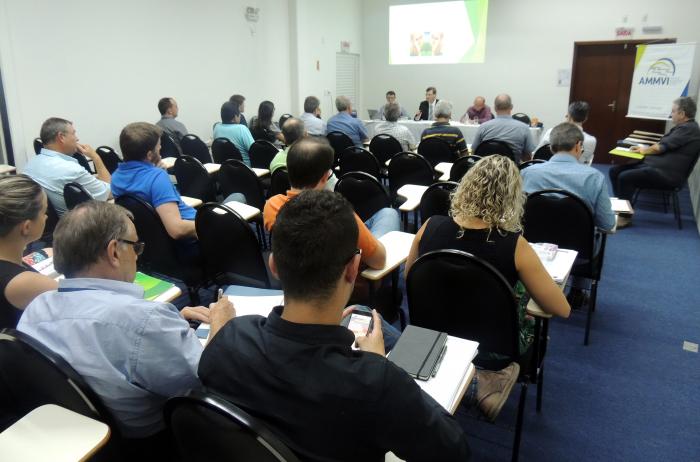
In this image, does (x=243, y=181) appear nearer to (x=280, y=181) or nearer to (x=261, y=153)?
(x=280, y=181)

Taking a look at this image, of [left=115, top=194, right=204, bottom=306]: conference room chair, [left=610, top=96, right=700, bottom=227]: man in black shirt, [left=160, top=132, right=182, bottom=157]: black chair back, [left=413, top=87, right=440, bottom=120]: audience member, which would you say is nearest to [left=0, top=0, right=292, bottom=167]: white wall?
[left=160, top=132, right=182, bottom=157]: black chair back

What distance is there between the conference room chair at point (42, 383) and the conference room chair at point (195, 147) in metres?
4.71

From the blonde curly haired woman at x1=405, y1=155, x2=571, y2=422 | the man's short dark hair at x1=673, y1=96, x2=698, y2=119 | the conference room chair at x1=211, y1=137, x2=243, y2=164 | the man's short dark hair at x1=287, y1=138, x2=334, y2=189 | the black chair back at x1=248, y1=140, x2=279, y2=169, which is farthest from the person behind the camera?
the conference room chair at x1=211, y1=137, x2=243, y2=164

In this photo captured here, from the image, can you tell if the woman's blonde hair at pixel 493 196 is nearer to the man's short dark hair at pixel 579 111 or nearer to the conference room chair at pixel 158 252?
the conference room chair at pixel 158 252

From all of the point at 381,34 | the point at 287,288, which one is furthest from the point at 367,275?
the point at 381,34

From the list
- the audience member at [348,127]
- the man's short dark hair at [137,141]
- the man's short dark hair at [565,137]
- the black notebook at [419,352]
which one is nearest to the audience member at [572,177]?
the man's short dark hair at [565,137]

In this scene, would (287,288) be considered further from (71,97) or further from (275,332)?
(71,97)

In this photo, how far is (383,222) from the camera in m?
2.88

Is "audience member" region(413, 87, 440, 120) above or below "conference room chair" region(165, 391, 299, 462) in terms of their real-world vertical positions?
above

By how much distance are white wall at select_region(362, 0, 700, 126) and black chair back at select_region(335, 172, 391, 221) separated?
25.1 feet

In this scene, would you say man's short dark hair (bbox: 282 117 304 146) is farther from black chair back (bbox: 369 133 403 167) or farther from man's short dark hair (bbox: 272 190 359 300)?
man's short dark hair (bbox: 272 190 359 300)

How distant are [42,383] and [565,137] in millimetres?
3006

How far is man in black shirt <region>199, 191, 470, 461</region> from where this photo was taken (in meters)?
0.94

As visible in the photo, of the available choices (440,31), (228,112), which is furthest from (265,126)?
(440,31)
